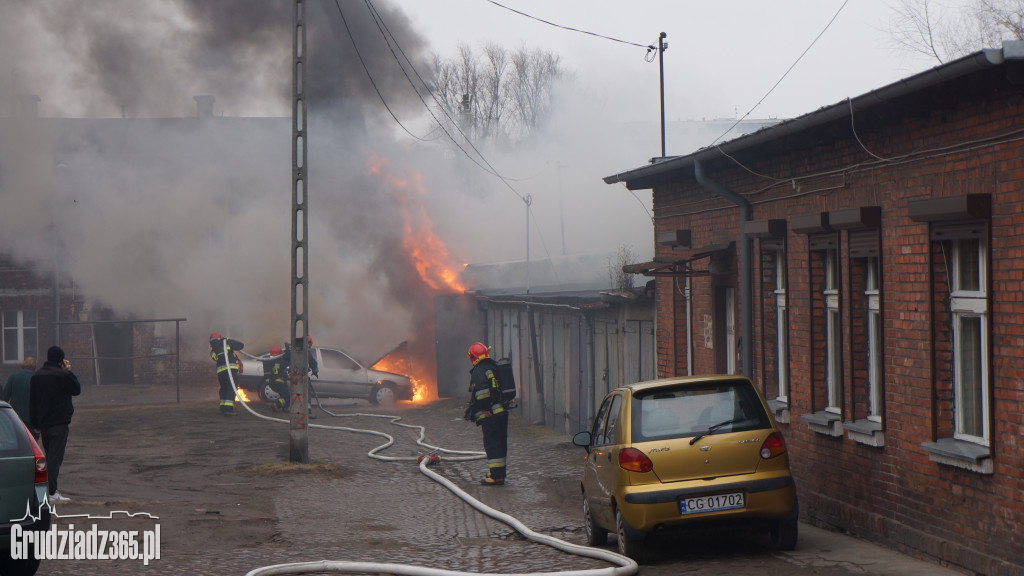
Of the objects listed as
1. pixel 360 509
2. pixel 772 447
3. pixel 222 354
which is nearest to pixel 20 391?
pixel 360 509

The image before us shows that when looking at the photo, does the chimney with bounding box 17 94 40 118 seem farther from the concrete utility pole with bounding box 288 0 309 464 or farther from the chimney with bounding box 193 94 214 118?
the concrete utility pole with bounding box 288 0 309 464

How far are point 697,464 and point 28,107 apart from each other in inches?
915

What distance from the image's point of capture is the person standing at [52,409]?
37.3 ft

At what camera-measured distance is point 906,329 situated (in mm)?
8211

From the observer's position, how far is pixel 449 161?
39812mm

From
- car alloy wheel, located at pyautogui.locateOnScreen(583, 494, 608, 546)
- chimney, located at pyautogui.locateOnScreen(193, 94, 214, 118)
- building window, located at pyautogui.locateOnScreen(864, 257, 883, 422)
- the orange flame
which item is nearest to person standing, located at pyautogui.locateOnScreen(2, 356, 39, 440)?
car alloy wheel, located at pyautogui.locateOnScreen(583, 494, 608, 546)

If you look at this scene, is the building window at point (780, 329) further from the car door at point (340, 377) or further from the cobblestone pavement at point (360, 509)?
the car door at point (340, 377)

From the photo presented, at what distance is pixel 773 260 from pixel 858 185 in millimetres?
2280

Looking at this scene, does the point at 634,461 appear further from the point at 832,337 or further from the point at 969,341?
the point at 832,337

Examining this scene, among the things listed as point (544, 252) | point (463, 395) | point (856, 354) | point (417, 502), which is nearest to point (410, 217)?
point (463, 395)

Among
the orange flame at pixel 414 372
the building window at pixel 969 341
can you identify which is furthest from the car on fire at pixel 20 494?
the orange flame at pixel 414 372

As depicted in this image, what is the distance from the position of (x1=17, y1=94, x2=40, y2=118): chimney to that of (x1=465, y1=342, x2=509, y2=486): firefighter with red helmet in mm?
16273

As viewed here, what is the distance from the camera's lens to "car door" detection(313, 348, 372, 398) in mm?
25078

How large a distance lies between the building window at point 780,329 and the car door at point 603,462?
275 cm
